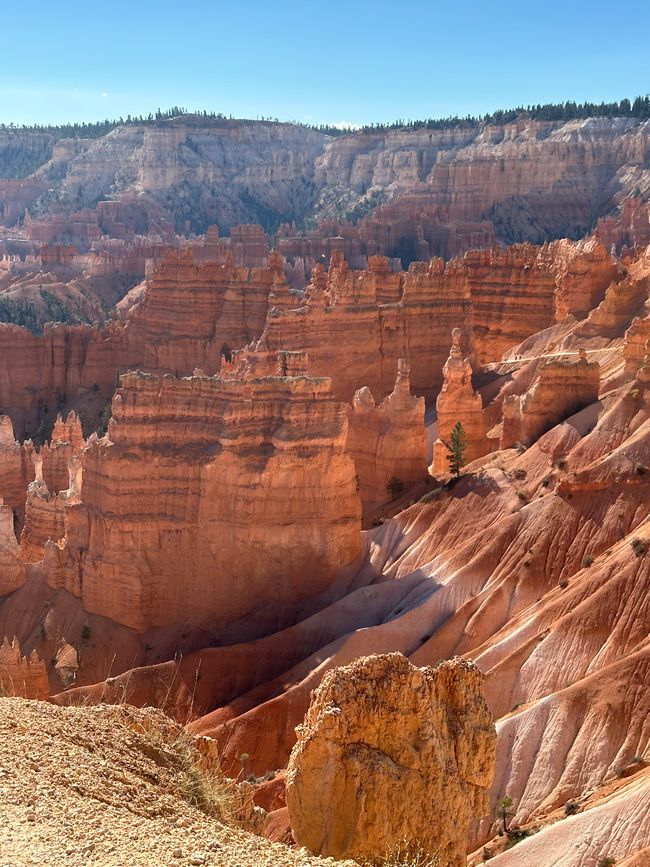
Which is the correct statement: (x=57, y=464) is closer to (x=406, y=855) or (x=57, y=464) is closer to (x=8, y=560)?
(x=8, y=560)

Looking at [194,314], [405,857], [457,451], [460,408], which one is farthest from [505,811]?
[194,314]

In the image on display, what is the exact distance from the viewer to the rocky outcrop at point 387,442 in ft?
155

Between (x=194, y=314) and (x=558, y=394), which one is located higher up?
(x=194, y=314)

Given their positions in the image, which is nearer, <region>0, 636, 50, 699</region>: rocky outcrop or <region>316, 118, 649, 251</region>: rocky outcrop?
<region>0, 636, 50, 699</region>: rocky outcrop

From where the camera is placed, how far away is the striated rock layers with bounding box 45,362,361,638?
42.1 metres

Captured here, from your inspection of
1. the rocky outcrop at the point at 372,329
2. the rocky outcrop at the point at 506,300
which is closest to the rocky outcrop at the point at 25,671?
the rocky outcrop at the point at 372,329

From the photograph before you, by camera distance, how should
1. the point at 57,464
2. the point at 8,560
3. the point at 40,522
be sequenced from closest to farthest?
the point at 8,560 < the point at 40,522 < the point at 57,464

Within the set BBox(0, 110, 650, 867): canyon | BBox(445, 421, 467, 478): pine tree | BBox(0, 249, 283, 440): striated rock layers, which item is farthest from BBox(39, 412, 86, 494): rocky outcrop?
BBox(445, 421, 467, 478): pine tree

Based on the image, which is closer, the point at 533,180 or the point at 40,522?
the point at 40,522

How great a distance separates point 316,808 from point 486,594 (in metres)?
19.1

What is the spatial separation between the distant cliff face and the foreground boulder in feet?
345

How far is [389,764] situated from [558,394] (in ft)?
89.1

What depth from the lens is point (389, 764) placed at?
701 inches

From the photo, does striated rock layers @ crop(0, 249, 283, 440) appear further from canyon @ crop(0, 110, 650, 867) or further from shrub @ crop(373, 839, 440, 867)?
shrub @ crop(373, 839, 440, 867)
